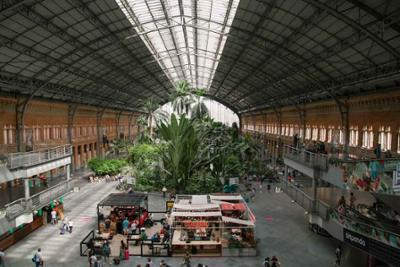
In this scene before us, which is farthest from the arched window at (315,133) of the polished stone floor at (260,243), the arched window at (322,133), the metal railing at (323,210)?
the metal railing at (323,210)

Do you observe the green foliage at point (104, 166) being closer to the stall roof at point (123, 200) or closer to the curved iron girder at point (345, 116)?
the stall roof at point (123, 200)

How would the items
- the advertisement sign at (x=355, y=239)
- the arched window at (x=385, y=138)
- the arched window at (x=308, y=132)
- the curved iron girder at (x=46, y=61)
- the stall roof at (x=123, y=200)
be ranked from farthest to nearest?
the arched window at (x=308, y=132) < the arched window at (x=385, y=138) < the curved iron girder at (x=46, y=61) < the stall roof at (x=123, y=200) < the advertisement sign at (x=355, y=239)

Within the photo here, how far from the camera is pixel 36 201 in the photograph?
22.4 metres

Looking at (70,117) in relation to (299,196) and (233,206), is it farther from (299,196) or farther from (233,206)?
(299,196)

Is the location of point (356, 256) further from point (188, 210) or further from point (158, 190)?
point (158, 190)

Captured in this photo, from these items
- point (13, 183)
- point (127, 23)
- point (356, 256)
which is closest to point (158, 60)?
point (127, 23)

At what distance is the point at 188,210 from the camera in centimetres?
2397

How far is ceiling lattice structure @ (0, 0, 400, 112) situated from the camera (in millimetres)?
22125

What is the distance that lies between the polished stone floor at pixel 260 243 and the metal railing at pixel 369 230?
442 cm

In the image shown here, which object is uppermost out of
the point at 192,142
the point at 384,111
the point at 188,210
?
the point at 384,111

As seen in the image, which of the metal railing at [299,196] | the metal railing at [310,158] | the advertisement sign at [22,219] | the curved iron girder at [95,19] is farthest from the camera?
the curved iron girder at [95,19]

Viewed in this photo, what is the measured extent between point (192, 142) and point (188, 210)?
875 centimetres

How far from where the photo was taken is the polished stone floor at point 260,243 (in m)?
20.6

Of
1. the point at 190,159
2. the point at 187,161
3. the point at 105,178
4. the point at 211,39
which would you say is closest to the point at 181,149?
the point at 190,159
